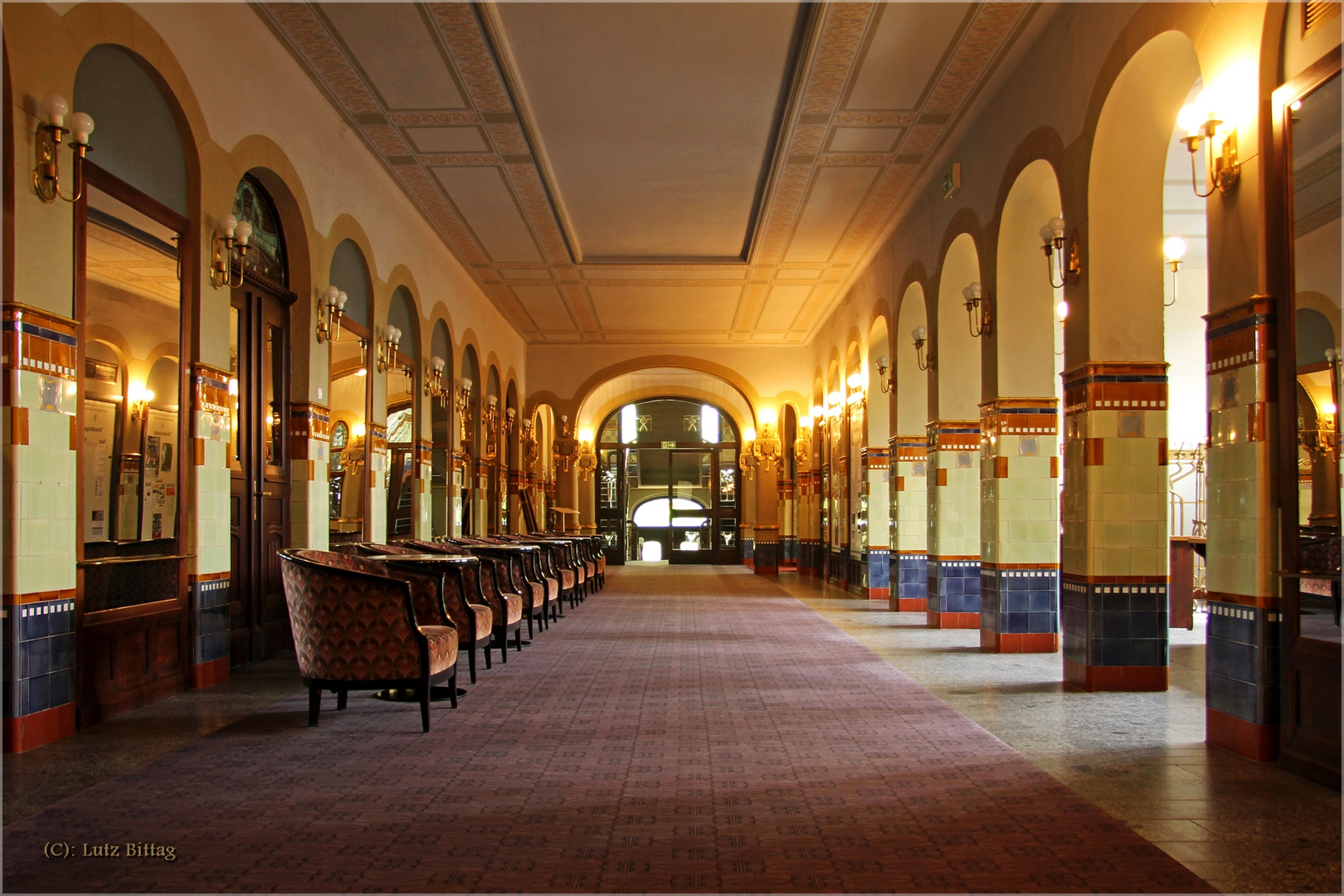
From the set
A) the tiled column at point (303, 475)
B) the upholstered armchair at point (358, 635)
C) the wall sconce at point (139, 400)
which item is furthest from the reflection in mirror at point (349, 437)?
the upholstered armchair at point (358, 635)

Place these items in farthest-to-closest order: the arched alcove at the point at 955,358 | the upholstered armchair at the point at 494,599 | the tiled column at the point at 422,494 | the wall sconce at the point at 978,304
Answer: the tiled column at the point at 422,494, the arched alcove at the point at 955,358, the wall sconce at the point at 978,304, the upholstered armchair at the point at 494,599

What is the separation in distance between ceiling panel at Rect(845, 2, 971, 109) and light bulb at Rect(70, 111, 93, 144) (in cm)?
455

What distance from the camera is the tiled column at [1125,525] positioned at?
18.9 ft

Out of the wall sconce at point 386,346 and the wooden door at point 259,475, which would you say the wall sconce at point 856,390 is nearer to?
the wall sconce at point 386,346

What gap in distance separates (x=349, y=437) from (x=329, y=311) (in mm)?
1378

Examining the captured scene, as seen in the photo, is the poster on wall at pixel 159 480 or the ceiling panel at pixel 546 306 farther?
the ceiling panel at pixel 546 306

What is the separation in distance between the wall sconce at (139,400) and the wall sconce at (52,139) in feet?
3.75

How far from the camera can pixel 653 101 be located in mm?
7789

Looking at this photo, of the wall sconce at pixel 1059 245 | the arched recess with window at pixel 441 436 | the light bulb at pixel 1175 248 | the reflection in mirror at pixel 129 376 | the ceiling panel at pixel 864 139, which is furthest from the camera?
the arched recess with window at pixel 441 436

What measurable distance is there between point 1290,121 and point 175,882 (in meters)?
4.94

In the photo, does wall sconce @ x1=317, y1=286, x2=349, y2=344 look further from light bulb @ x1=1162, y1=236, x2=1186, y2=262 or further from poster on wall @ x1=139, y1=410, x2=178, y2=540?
light bulb @ x1=1162, y1=236, x2=1186, y2=262

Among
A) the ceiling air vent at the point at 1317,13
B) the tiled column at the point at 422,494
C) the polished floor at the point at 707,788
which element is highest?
the ceiling air vent at the point at 1317,13

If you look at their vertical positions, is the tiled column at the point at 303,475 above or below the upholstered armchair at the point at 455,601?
above

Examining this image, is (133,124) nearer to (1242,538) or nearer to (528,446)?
(1242,538)
